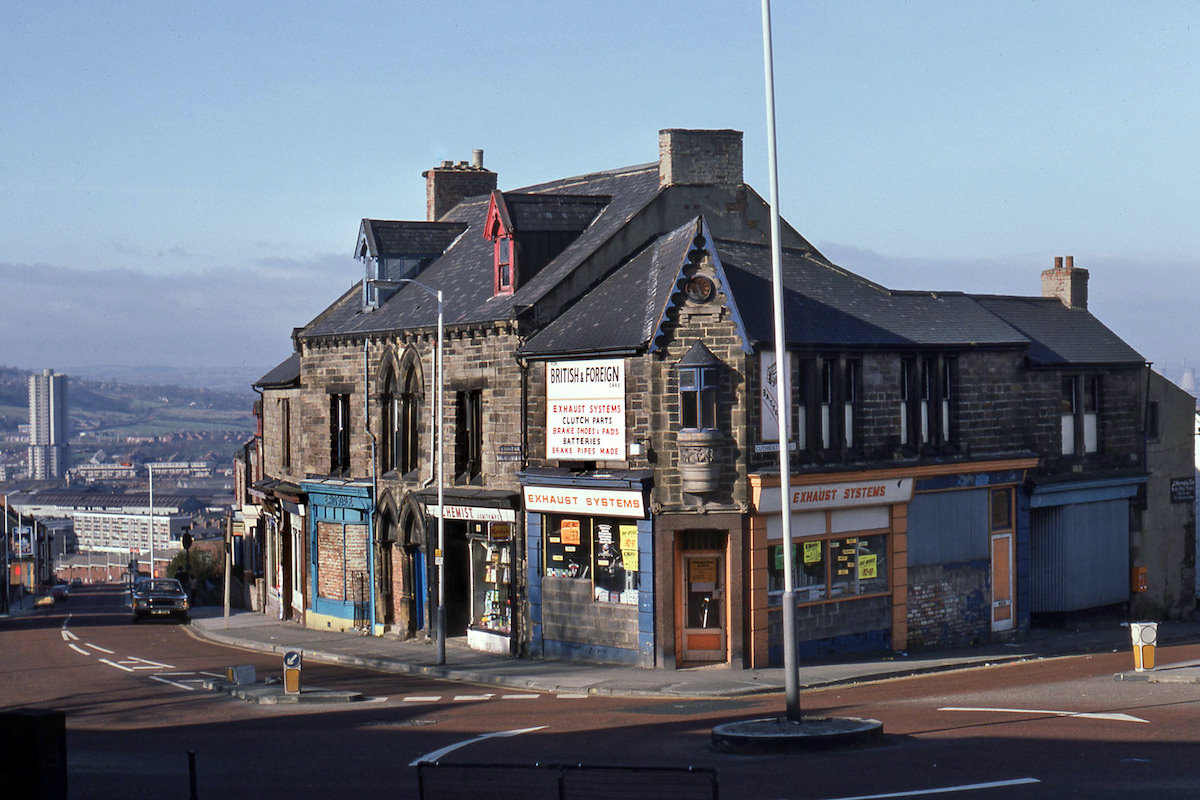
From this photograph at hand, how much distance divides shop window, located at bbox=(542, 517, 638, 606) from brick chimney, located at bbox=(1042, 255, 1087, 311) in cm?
1649

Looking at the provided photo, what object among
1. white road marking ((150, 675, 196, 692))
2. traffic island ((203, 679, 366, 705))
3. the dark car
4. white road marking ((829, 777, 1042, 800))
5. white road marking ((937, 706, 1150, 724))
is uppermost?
white road marking ((829, 777, 1042, 800))

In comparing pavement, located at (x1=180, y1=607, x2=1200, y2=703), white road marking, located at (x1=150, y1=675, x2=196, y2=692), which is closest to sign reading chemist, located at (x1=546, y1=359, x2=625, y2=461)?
pavement, located at (x1=180, y1=607, x2=1200, y2=703)

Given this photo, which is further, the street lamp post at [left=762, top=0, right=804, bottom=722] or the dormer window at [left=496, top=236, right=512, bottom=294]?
the dormer window at [left=496, top=236, right=512, bottom=294]

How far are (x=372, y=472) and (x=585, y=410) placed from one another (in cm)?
1085

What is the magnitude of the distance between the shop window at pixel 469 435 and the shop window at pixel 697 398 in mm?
6909

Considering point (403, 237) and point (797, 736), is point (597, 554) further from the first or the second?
point (403, 237)

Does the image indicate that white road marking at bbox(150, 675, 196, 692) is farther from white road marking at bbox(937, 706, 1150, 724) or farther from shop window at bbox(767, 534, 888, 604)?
white road marking at bbox(937, 706, 1150, 724)

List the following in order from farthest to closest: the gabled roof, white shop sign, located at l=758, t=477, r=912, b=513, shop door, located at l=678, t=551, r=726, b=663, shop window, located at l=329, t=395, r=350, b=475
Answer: shop window, located at l=329, t=395, r=350, b=475 < the gabled roof < shop door, located at l=678, t=551, r=726, b=663 < white shop sign, located at l=758, t=477, r=912, b=513

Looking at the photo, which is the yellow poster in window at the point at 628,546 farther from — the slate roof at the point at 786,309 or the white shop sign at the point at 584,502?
the slate roof at the point at 786,309

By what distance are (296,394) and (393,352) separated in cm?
925

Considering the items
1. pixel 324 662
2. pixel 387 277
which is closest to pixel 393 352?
pixel 387 277

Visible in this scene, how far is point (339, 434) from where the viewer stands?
4066 cm

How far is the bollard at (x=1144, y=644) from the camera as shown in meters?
24.6

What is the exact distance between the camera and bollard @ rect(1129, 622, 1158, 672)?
24.6 metres
